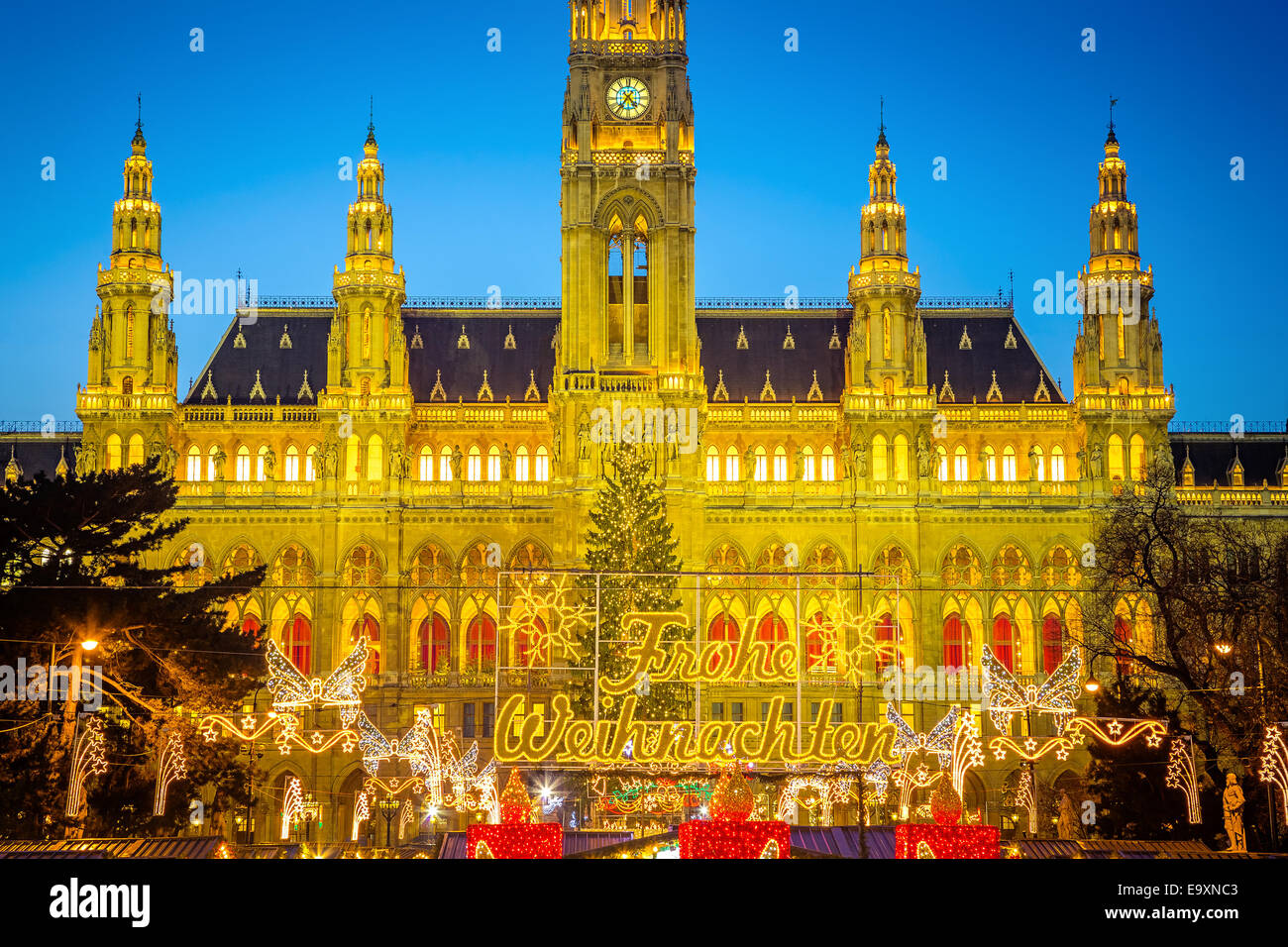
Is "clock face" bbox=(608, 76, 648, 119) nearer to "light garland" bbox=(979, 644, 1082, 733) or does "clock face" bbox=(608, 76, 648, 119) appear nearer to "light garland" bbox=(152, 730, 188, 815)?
"light garland" bbox=(979, 644, 1082, 733)

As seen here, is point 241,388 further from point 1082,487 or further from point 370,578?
point 1082,487

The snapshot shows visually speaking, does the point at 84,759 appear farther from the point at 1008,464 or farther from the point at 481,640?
the point at 1008,464

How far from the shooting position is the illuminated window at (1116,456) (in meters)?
92.2

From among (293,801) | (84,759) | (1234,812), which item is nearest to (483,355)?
(293,801)

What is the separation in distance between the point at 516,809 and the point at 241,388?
207 ft

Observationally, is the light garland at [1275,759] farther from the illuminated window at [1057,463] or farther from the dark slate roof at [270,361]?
the dark slate roof at [270,361]

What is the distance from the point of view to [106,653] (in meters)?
54.2

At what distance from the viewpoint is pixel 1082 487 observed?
9025 cm

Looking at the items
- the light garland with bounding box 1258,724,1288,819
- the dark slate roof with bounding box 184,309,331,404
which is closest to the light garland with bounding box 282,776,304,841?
the dark slate roof with bounding box 184,309,331,404

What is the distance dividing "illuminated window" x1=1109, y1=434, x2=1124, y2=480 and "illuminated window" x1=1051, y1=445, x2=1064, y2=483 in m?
3.06

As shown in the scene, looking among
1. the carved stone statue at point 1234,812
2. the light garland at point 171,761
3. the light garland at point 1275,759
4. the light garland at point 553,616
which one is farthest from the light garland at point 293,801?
the light garland at point 1275,759

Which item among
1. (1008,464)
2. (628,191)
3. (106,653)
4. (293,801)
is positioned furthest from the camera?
(1008,464)

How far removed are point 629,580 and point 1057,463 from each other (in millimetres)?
33618
